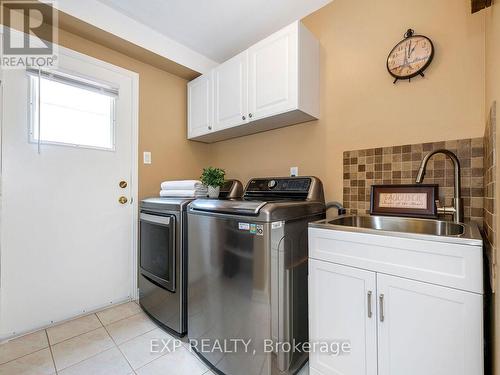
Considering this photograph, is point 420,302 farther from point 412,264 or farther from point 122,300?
point 122,300

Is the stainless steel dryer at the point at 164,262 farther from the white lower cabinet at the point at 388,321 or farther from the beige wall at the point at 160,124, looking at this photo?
the white lower cabinet at the point at 388,321

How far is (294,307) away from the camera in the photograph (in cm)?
128

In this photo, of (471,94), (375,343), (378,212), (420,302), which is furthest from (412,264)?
(471,94)

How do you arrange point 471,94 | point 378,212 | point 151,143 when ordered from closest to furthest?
point 471,94 → point 378,212 → point 151,143

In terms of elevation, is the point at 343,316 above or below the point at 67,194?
below

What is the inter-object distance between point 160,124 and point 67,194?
40.6 inches

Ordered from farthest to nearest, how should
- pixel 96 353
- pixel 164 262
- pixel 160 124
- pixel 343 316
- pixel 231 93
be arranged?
1. pixel 160 124
2. pixel 231 93
3. pixel 164 262
4. pixel 96 353
5. pixel 343 316

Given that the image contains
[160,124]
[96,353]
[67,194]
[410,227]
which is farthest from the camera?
[160,124]

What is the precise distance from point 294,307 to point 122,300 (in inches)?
65.4

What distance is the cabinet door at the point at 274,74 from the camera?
1660mm

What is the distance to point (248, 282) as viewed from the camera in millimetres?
1215

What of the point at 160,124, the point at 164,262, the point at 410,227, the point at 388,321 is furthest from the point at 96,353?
the point at 410,227

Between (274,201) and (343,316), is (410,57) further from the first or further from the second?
(343,316)

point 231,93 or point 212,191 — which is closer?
point 212,191
